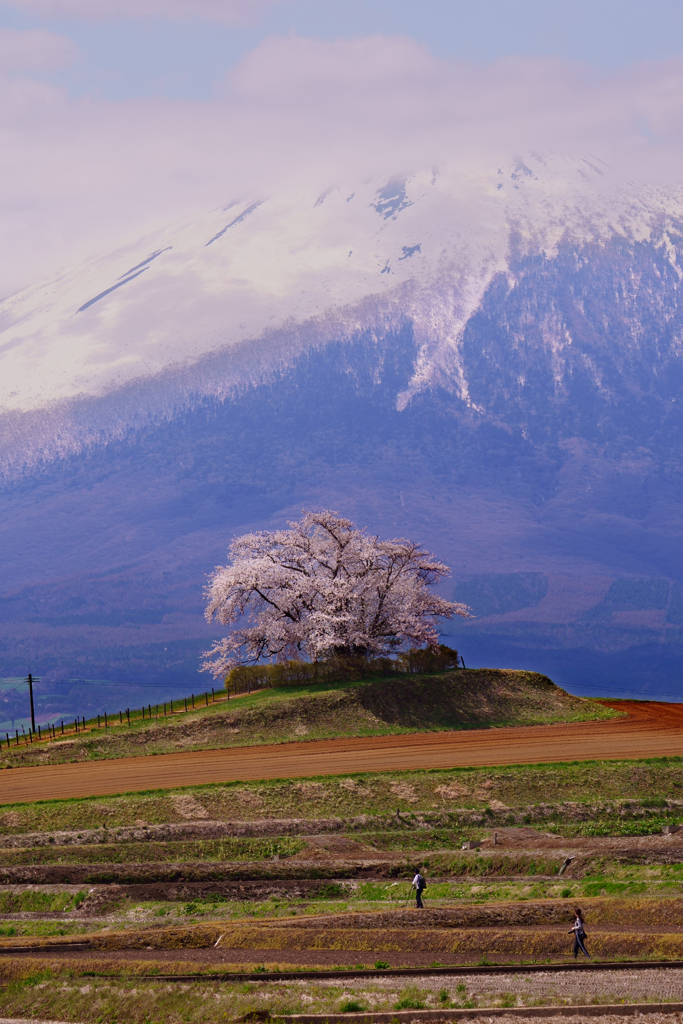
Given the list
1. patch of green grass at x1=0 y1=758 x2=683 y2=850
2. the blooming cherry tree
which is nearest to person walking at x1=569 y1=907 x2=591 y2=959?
patch of green grass at x1=0 y1=758 x2=683 y2=850

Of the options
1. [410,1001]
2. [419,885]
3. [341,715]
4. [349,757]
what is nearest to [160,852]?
[419,885]

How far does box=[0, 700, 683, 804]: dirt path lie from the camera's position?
51.1 metres

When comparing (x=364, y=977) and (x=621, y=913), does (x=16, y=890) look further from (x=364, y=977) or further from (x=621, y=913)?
(x=621, y=913)

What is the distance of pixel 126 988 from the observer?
28500 millimetres

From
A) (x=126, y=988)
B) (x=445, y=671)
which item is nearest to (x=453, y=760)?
(x=445, y=671)

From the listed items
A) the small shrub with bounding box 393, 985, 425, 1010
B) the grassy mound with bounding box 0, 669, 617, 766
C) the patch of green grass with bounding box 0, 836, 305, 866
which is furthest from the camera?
the grassy mound with bounding box 0, 669, 617, 766

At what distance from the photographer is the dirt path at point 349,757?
51.1 metres

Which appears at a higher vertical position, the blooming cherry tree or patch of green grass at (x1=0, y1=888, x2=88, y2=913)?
the blooming cherry tree

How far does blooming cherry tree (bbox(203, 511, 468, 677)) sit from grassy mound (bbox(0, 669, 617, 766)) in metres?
4.71

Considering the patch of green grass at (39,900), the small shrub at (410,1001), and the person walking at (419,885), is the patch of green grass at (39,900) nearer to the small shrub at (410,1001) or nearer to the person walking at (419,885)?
the person walking at (419,885)

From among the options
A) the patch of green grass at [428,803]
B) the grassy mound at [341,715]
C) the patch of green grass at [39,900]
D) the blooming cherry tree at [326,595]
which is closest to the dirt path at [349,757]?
the grassy mound at [341,715]

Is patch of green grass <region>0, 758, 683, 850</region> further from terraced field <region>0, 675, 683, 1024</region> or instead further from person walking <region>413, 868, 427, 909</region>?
person walking <region>413, 868, 427, 909</region>

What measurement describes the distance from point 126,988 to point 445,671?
41.8 m

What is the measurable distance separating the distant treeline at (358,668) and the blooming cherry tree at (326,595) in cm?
117
